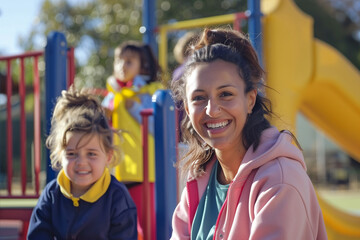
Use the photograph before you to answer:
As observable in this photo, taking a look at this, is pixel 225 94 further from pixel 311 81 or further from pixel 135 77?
pixel 311 81

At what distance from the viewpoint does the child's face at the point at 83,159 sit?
2.77 metres

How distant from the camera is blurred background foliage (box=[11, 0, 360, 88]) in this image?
17.9 meters

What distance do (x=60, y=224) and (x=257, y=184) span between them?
4.40 ft

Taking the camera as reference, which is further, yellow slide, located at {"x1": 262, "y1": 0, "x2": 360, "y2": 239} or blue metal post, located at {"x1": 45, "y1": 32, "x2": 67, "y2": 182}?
yellow slide, located at {"x1": 262, "y1": 0, "x2": 360, "y2": 239}

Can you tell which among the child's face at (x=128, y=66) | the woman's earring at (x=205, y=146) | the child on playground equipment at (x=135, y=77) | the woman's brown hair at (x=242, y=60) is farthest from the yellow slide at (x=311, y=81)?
the woman's brown hair at (x=242, y=60)

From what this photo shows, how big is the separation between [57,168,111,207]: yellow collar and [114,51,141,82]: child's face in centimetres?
151

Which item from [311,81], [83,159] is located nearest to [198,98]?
[83,159]

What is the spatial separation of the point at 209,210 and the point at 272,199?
0.40 meters

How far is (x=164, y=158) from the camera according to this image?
3033mm

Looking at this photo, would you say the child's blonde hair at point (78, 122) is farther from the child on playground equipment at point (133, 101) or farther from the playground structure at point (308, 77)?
the playground structure at point (308, 77)

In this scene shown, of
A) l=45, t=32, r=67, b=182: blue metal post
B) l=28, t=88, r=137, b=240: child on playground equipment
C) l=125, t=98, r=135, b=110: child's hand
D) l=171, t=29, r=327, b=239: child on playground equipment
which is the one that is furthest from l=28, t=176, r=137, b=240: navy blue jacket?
l=125, t=98, r=135, b=110: child's hand

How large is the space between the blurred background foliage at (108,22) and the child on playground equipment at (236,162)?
47.7ft

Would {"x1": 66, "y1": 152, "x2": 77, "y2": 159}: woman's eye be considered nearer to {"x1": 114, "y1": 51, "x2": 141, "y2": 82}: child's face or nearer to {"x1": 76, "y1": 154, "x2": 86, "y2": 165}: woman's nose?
{"x1": 76, "y1": 154, "x2": 86, "y2": 165}: woman's nose

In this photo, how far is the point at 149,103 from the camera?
413 cm
